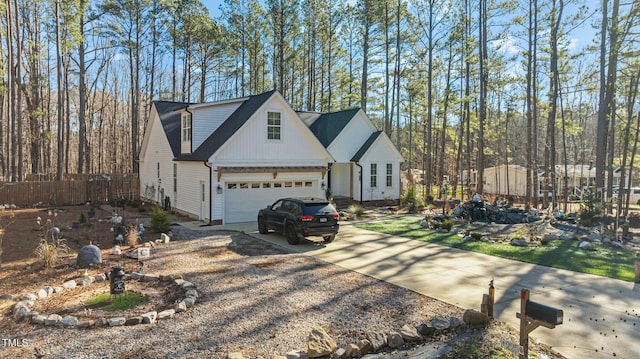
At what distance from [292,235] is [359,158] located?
12484 millimetres

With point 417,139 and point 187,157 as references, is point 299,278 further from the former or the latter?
point 417,139

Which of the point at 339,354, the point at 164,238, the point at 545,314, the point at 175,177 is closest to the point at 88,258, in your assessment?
the point at 164,238

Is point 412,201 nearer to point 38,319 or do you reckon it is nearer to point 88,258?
point 88,258

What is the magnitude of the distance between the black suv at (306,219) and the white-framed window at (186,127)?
8188 mm

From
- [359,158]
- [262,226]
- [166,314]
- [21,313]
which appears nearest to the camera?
[21,313]

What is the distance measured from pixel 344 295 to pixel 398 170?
768 inches

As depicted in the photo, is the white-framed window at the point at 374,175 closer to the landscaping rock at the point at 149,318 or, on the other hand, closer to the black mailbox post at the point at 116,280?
the black mailbox post at the point at 116,280

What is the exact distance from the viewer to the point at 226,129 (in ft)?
59.3

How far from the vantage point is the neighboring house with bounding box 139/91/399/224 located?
16.7 meters

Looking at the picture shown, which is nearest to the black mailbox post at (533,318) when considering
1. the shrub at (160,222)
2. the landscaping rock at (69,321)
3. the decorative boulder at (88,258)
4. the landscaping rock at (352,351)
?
the landscaping rock at (352,351)

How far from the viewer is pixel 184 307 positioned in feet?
21.5

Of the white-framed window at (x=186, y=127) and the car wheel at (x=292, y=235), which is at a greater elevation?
the white-framed window at (x=186, y=127)

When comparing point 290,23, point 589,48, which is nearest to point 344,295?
point 589,48

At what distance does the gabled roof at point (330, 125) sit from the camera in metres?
24.8
